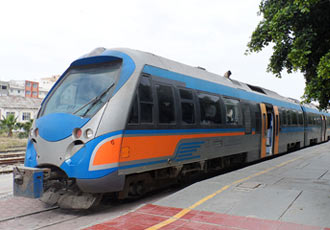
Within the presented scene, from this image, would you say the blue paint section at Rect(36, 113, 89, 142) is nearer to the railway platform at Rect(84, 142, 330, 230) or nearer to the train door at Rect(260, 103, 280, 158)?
the railway platform at Rect(84, 142, 330, 230)

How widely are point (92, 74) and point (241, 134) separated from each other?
6.12m

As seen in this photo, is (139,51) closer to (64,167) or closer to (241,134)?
(64,167)

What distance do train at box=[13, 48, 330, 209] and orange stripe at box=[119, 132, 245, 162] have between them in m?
0.02

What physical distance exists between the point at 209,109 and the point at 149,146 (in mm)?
2827

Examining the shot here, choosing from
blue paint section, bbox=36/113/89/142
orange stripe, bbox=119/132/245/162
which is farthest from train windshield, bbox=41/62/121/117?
orange stripe, bbox=119/132/245/162

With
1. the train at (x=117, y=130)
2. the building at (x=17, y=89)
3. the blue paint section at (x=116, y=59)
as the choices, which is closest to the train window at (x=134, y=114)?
the train at (x=117, y=130)

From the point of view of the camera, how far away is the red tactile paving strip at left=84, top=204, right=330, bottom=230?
4.57m

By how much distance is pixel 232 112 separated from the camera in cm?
1039

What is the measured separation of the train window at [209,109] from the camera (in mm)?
8571

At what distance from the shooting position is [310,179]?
795 centimetres

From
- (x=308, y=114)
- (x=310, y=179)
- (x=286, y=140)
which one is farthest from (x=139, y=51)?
(x=308, y=114)

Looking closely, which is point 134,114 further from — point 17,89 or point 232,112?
point 17,89

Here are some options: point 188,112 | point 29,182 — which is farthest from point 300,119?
point 29,182

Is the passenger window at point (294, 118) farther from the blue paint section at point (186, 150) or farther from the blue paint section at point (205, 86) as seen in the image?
the blue paint section at point (186, 150)
